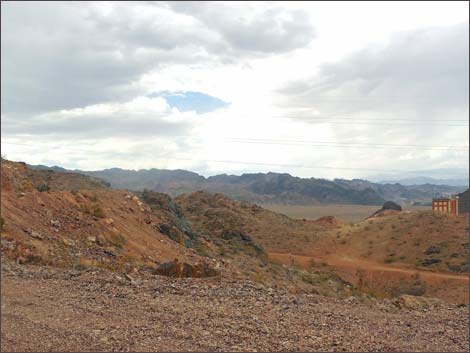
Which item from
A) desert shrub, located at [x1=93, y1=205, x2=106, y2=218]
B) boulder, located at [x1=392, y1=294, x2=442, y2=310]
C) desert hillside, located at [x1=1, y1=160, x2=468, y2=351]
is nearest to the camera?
desert hillside, located at [x1=1, y1=160, x2=468, y2=351]

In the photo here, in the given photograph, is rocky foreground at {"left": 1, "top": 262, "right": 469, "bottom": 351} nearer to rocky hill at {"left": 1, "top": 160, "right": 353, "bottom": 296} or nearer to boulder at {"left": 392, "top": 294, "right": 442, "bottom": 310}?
boulder at {"left": 392, "top": 294, "right": 442, "bottom": 310}

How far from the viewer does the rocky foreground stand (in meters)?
8.13

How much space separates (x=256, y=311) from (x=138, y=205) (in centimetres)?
2074

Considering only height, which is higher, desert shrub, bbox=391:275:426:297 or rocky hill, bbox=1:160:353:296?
rocky hill, bbox=1:160:353:296

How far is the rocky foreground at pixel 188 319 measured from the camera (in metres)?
8.13

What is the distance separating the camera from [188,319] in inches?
370

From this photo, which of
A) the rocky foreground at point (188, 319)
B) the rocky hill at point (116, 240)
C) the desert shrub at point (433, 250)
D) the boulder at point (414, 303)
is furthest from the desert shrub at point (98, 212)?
the desert shrub at point (433, 250)

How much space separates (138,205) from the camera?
1183 inches

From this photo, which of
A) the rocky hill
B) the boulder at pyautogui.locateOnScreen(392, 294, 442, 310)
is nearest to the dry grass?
the rocky hill

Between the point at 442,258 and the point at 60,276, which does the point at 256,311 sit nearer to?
the point at 60,276

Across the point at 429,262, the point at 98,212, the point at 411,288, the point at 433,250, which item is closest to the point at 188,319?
the point at 98,212

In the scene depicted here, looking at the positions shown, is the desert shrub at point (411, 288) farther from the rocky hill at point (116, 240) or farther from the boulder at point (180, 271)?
the boulder at point (180, 271)

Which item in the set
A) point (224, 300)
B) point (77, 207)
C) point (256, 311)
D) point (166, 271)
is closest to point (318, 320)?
point (256, 311)

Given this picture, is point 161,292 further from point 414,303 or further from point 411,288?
point 411,288
